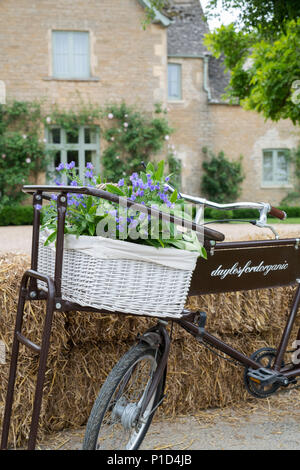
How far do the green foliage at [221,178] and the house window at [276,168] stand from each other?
1.45 meters

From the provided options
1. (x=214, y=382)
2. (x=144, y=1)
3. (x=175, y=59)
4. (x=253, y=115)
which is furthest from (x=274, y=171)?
(x=214, y=382)

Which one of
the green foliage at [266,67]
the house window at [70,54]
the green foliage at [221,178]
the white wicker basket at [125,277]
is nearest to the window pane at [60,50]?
the house window at [70,54]

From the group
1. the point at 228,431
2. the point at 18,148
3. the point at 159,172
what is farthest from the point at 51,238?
the point at 18,148

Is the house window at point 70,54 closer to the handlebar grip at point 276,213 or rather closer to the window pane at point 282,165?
the window pane at point 282,165

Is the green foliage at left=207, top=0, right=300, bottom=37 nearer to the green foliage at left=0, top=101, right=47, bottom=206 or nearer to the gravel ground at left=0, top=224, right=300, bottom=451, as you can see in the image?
the gravel ground at left=0, top=224, right=300, bottom=451

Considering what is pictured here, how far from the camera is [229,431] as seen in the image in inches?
123

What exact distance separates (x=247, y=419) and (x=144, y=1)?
15.7 meters

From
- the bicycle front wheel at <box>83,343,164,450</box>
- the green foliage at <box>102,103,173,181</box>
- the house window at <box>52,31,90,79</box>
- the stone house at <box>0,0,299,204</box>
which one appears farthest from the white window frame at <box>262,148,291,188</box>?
the bicycle front wheel at <box>83,343,164,450</box>

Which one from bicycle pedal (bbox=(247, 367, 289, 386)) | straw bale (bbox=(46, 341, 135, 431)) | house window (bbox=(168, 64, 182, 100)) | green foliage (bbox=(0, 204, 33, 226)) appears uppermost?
house window (bbox=(168, 64, 182, 100))

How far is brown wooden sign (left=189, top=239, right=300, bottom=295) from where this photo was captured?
2.63m

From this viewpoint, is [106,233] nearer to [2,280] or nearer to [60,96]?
[2,280]

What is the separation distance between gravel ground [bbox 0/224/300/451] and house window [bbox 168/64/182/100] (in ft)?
59.8

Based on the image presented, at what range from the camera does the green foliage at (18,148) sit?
16.0 metres

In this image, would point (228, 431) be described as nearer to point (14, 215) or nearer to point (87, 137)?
point (14, 215)
